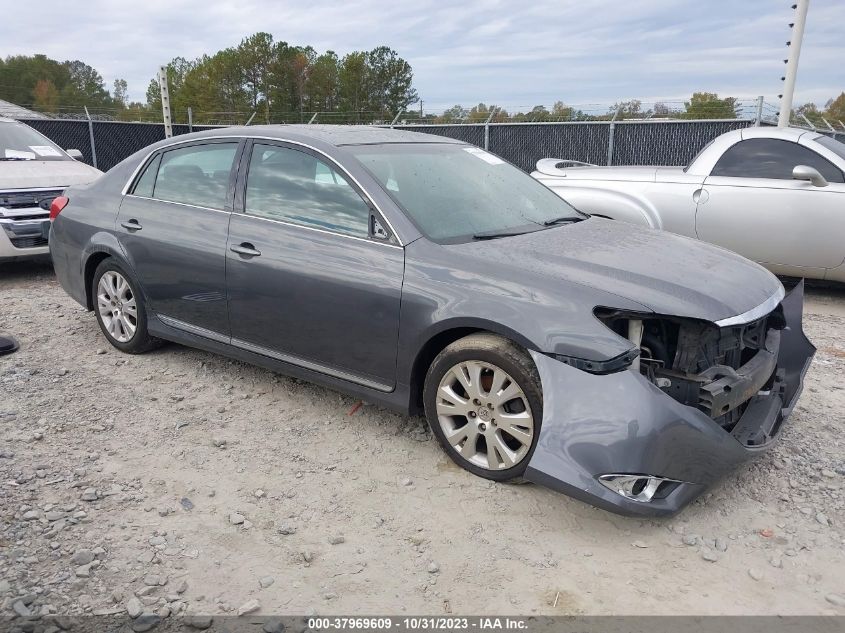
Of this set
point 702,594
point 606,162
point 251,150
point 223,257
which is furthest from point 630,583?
point 606,162

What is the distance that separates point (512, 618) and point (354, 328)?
5.36 feet

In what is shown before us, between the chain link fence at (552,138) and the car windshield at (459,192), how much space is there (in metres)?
10.0

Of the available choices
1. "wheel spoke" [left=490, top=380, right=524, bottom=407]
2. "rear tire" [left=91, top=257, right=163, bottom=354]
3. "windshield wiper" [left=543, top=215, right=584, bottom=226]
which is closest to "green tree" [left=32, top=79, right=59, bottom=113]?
"rear tire" [left=91, top=257, right=163, bottom=354]

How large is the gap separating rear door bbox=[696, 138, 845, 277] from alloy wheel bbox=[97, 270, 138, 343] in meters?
5.00

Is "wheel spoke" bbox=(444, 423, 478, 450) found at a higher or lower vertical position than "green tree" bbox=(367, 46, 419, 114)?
lower

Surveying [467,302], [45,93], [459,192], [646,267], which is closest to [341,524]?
[467,302]

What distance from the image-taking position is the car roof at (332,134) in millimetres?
4066

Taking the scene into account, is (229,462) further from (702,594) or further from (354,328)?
(702,594)

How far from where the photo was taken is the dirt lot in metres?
2.59

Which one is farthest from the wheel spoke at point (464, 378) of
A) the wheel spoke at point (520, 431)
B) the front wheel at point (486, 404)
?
the wheel spoke at point (520, 431)

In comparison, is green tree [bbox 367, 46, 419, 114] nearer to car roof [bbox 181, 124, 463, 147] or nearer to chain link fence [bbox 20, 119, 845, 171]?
chain link fence [bbox 20, 119, 845, 171]

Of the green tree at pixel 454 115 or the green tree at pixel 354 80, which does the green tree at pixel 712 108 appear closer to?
the green tree at pixel 454 115

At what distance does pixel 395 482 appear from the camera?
3.40m

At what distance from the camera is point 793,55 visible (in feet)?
31.7
